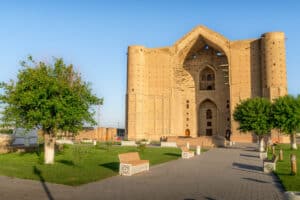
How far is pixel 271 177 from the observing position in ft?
37.5

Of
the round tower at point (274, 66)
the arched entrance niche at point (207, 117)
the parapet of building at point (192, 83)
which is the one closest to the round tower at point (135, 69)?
the parapet of building at point (192, 83)

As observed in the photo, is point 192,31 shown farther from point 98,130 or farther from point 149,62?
point 98,130

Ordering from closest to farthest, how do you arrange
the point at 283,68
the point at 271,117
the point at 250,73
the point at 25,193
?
the point at 25,193 → the point at 271,117 → the point at 283,68 → the point at 250,73

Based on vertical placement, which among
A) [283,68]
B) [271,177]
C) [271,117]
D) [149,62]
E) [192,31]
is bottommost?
[271,177]

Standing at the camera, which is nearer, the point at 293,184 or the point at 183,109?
the point at 293,184

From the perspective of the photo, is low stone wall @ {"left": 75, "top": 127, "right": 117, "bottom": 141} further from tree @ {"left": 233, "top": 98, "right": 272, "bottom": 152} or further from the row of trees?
the row of trees

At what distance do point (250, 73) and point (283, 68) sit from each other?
661cm

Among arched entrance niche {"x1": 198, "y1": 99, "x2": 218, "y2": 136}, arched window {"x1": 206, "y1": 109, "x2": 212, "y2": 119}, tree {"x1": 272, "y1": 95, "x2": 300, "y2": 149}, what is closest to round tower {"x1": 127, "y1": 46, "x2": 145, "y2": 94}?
arched entrance niche {"x1": 198, "y1": 99, "x2": 218, "y2": 136}

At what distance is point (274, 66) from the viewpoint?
50812 millimetres

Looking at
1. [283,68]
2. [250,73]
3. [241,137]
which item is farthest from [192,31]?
[241,137]

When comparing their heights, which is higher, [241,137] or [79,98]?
[79,98]

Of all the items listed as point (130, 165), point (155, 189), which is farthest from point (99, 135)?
point (155, 189)

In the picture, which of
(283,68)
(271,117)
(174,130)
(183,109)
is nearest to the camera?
(271,117)

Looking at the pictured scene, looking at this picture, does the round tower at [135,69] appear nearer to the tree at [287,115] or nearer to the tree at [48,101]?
the tree at [287,115]
